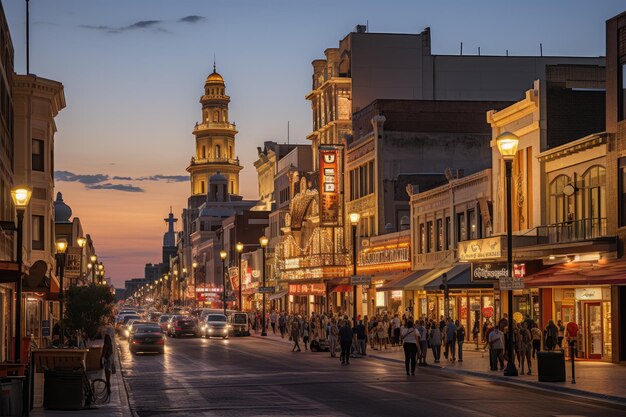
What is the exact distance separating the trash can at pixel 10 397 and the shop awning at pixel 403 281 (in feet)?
126

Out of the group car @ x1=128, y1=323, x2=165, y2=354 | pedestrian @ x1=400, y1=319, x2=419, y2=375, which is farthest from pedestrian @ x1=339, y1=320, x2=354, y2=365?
car @ x1=128, y1=323, x2=165, y2=354

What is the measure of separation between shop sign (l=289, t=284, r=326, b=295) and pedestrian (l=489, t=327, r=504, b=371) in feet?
145

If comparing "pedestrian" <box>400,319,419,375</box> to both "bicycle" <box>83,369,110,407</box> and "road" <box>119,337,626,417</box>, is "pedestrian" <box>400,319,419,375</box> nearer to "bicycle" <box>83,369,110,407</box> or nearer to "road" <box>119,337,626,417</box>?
"road" <box>119,337,626,417</box>

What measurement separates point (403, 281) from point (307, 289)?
25857 mm

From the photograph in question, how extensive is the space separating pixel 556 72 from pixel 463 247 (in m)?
8.61

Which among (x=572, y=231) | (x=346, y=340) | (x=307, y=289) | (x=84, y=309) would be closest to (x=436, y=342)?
(x=346, y=340)

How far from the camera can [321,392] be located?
1180 inches

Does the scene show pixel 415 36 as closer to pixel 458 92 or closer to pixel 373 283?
pixel 458 92

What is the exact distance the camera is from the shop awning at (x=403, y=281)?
60844mm

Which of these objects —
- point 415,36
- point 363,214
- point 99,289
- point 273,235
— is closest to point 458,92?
point 415,36

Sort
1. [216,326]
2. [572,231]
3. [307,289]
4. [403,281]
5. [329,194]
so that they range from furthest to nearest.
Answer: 1. [307,289]
2. [329,194]
3. [216,326]
4. [403,281]
5. [572,231]

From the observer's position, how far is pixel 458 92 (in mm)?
86000

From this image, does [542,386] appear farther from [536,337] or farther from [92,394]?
[92,394]

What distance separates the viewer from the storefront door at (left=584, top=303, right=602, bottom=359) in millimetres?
41791
